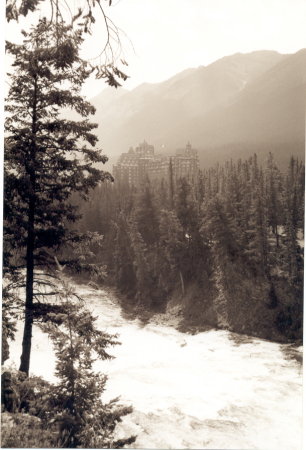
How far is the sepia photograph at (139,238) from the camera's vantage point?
14.0ft

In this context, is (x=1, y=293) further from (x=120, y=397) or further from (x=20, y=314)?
(x=120, y=397)

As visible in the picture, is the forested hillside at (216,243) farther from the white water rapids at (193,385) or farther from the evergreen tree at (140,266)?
the white water rapids at (193,385)

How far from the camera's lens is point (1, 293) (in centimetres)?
487

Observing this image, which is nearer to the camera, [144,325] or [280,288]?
[144,325]

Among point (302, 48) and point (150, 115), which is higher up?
point (302, 48)

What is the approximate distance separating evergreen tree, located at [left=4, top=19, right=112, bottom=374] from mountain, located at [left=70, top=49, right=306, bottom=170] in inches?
23.6

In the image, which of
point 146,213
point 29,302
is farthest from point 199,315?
point 29,302

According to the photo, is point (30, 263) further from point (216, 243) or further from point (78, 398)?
point (216, 243)

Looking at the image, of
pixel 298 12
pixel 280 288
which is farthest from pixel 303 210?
pixel 298 12

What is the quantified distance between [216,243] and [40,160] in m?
4.46

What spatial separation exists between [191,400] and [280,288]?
2860 mm

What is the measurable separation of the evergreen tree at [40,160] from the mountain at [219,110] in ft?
1.97

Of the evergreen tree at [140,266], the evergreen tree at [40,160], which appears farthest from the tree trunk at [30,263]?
the evergreen tree at [140,266]

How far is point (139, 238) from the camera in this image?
6.01 metres
